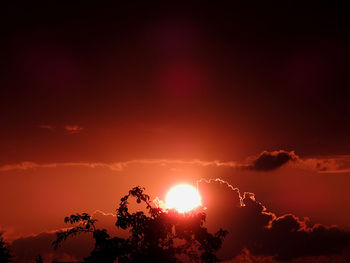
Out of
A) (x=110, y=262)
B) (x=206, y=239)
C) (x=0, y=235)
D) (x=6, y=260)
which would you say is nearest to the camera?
(x=110, y=262)

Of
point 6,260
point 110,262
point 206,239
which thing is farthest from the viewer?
point 6,260

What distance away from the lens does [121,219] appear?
34.2m

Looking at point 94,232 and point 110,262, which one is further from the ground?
point 94,232

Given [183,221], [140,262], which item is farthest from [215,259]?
[140,262]

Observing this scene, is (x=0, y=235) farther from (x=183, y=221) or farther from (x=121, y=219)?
(x=183, y=221)

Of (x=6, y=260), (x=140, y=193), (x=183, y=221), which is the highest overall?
(x=140, y=193)

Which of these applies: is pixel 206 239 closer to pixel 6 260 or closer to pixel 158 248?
pixel 158 248

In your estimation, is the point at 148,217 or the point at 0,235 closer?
the point at 148,217

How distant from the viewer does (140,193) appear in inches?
1337

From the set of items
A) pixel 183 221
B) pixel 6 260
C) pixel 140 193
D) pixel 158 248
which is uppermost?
pixel 140 193

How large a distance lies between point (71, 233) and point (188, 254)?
418 inches

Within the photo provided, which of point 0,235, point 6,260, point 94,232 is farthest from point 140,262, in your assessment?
point 0,235

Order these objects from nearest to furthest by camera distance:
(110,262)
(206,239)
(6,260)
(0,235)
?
1. (110,262)
2. (206,239)
3. (6,260)
4. (0,235)

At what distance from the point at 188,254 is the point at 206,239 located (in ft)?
7.25
